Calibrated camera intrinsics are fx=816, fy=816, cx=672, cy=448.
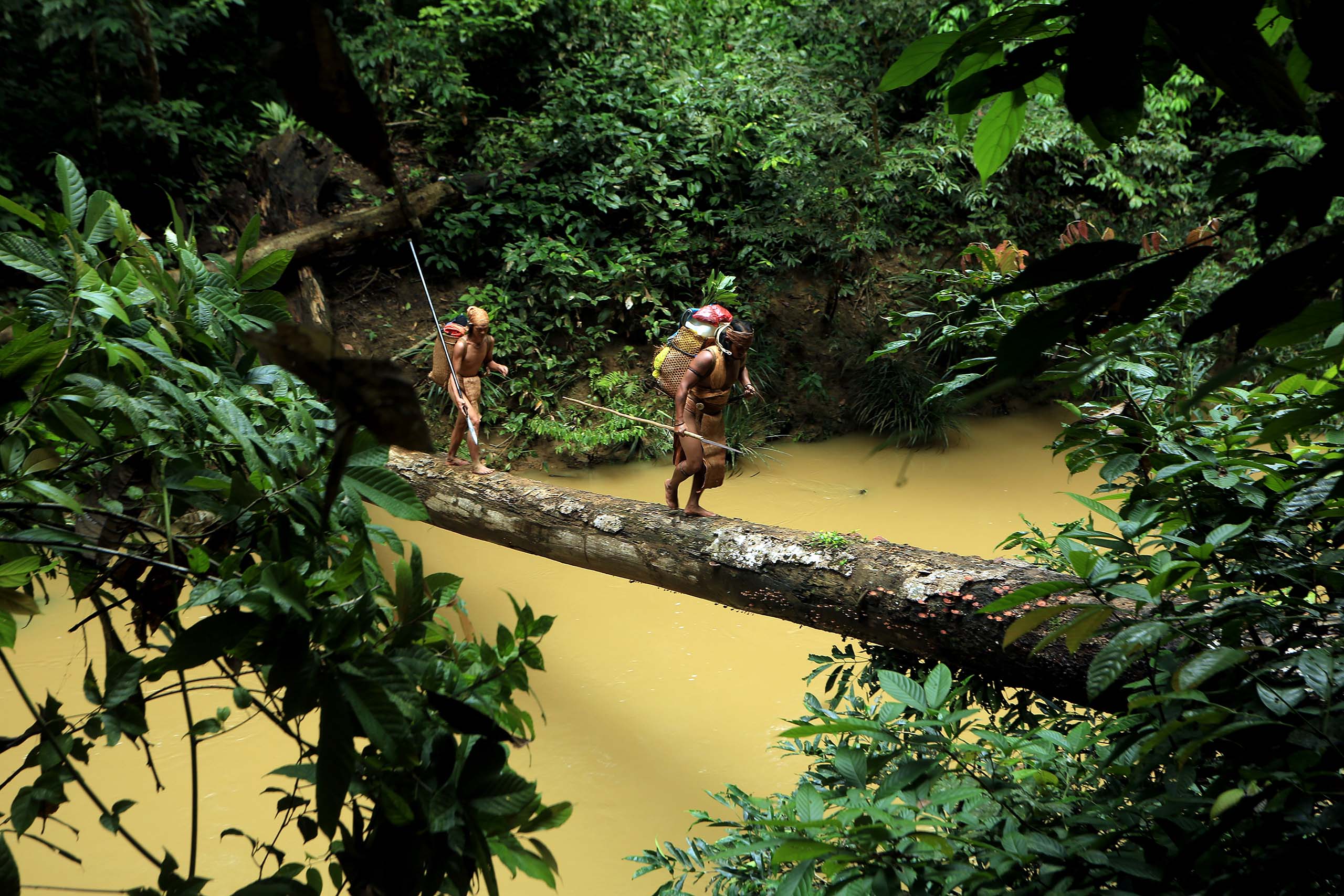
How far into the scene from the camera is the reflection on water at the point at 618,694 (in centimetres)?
277

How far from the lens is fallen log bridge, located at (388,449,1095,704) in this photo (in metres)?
2.57

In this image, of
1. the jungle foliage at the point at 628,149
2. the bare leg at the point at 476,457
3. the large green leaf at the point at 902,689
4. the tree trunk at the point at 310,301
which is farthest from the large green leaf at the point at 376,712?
the tree trunk at the point at 310,301

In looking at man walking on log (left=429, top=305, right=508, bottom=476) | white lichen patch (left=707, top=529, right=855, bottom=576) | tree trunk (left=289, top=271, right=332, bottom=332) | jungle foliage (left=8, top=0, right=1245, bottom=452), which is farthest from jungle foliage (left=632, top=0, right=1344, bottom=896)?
tree trunk (left=289, top=271, right=332, bottom=332)

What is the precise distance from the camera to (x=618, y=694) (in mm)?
3570

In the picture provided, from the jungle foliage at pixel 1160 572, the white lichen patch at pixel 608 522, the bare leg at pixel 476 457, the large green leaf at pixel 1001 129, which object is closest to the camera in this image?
the jungle foliage at pixel 1160 572

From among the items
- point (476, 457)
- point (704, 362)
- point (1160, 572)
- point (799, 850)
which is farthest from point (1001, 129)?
point (476, 457)

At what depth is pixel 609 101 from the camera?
6.88 m

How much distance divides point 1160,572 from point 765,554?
6.60ft

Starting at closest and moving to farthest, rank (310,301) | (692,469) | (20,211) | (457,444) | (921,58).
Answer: (921,58) < (20,211) < (692,469) < (457,444) < (310,301)

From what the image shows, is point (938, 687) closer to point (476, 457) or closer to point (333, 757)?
point (333, 757)

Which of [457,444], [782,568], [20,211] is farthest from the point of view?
[457,444]

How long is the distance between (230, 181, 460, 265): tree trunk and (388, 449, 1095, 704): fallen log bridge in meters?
2.94

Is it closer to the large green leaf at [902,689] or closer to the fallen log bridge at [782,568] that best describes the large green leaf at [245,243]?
the fallen log bridge at [782,568]

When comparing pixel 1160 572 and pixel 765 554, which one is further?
pixel 765 554
